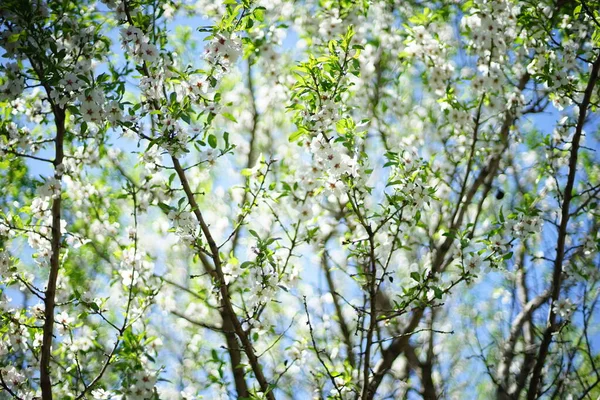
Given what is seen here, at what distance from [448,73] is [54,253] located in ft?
8.51

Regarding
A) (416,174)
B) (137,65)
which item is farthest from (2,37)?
(416,174)

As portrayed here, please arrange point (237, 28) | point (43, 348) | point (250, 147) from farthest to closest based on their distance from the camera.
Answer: point (250, 147), point (43, 348), point (237, 28)

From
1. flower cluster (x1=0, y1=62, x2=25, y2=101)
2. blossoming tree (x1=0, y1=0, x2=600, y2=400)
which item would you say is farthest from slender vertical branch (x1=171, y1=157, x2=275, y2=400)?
flower cluster (x1=0, y1=62, x2=25, y2=101)

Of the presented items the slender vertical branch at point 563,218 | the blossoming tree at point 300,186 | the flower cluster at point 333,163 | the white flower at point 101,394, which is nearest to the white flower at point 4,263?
the blossoming tree at point 300,186

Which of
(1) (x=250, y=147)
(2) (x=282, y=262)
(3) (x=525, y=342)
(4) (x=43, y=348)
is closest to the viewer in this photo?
(4) (x=43, y=348)

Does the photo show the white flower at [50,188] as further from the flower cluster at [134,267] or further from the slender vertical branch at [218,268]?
the slender vertical branch at [218,268]

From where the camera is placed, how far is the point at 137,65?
8.17 feet

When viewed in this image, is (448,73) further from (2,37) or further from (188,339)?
(188,339)

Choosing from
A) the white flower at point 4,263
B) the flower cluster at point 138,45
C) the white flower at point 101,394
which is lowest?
the white flower at point 101,394

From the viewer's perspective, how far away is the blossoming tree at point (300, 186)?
2.41 m

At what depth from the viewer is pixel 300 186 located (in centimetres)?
304

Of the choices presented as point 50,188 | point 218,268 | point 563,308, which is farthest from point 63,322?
point 563,308

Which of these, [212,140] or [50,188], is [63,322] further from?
[212,140]

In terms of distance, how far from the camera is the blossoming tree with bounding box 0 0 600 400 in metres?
2.41
